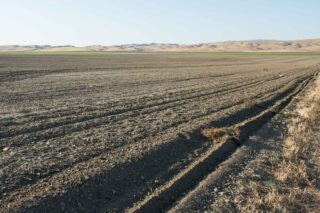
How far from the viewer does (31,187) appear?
26.0ft

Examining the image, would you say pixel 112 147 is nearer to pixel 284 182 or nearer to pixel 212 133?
pixel 212 133

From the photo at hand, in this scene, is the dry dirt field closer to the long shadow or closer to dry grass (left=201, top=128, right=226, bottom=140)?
the long shadow

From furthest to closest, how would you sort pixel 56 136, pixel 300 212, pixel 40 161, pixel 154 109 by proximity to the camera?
pixel 154 109, pixel 56 136, pixel 40 161, pixel 300 212

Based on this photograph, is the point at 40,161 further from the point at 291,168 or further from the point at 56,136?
the point at 291,168

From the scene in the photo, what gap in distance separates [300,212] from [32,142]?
6643 millimetres

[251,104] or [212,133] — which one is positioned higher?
[212,133]

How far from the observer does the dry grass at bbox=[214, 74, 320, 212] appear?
7656 millimetres

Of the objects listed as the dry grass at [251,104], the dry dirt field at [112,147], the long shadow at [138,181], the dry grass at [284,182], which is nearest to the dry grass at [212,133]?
the dry dirt field at [112,147]

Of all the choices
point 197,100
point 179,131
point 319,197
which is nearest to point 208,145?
point 179,131

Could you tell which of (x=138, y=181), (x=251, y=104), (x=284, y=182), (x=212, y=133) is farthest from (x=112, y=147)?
(x=251, y=104)

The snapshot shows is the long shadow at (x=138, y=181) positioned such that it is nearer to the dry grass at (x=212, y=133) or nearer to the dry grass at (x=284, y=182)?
the dry grass at (x=212, y=133)

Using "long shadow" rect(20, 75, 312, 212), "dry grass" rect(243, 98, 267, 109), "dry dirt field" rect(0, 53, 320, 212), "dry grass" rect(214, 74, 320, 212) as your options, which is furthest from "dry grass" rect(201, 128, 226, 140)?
"dry grass" rect(243, 98, 267, 109)

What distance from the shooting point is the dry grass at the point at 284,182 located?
7656 millimetres

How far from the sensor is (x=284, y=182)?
28.9 ft
